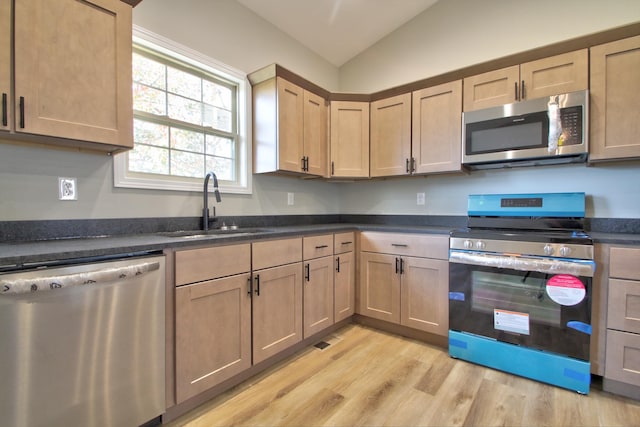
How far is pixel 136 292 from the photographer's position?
4.38 feet

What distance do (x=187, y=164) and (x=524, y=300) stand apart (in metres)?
2.57

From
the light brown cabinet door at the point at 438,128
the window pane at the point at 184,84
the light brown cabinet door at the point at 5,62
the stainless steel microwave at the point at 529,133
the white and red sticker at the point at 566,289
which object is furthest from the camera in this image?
the light brown cabinet door at the point at 438,128

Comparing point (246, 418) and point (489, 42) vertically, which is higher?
point (489, 42)

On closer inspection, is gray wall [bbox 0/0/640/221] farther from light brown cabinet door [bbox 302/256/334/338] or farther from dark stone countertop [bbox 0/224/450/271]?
light brown cabinet door [bbox 302/256/334/338]

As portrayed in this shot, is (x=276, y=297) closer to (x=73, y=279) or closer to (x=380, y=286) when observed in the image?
(x=380, y=286)

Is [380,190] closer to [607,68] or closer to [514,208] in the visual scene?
[514,208]

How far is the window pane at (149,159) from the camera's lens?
194 centimetres

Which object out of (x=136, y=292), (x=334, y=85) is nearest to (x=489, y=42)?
(x=334, y=85)

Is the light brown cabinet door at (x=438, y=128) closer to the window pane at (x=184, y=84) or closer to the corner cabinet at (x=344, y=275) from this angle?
the corner cabinet at (x=344, y=275)

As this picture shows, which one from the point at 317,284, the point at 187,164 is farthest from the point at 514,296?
the point at 187,164

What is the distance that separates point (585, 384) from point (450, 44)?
114 inches

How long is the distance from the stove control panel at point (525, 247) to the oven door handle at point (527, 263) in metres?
0.03

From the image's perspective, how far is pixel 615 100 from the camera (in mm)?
1922

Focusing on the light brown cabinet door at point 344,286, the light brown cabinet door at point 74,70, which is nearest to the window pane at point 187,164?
the light brown cabinet door at point 74,70
